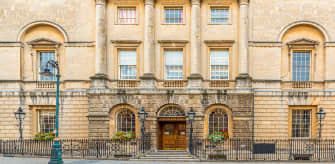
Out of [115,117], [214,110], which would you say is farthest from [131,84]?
[214,110]

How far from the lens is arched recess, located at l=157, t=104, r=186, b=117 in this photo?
25.3 meters

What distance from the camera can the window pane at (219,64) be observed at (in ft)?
85.9

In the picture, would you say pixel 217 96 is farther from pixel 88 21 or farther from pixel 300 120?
pixel 88 21

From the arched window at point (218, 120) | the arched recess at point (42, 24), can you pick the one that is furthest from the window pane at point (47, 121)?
the arched window at point (218, 120)

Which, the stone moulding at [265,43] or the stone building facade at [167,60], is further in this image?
the stone moulding at [265,43]

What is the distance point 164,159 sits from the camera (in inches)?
866

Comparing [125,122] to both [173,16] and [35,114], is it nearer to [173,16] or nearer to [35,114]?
[35,114]

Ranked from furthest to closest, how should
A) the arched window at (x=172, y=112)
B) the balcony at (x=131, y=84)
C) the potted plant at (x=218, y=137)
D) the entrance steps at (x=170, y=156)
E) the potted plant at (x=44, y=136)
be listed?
the potted plant at (x=44, y=136) < the balcony at (x=131, y=84) < the arched window at (x=172, y=112) < the potted plant at (x=218, y=137) < the entrance steps at (x=170, y=156)

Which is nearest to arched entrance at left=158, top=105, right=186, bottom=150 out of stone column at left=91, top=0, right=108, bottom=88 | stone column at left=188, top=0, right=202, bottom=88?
stone column at left=188, top=0, right=202, bottom=88

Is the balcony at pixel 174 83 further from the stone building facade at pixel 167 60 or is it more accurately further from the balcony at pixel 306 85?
the balcony at pixel 306 85

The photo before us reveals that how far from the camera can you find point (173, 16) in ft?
86.9

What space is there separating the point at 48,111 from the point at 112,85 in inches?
→ 235

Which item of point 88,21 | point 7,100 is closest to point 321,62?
point 88,21

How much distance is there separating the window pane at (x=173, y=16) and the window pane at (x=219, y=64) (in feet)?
12.4
